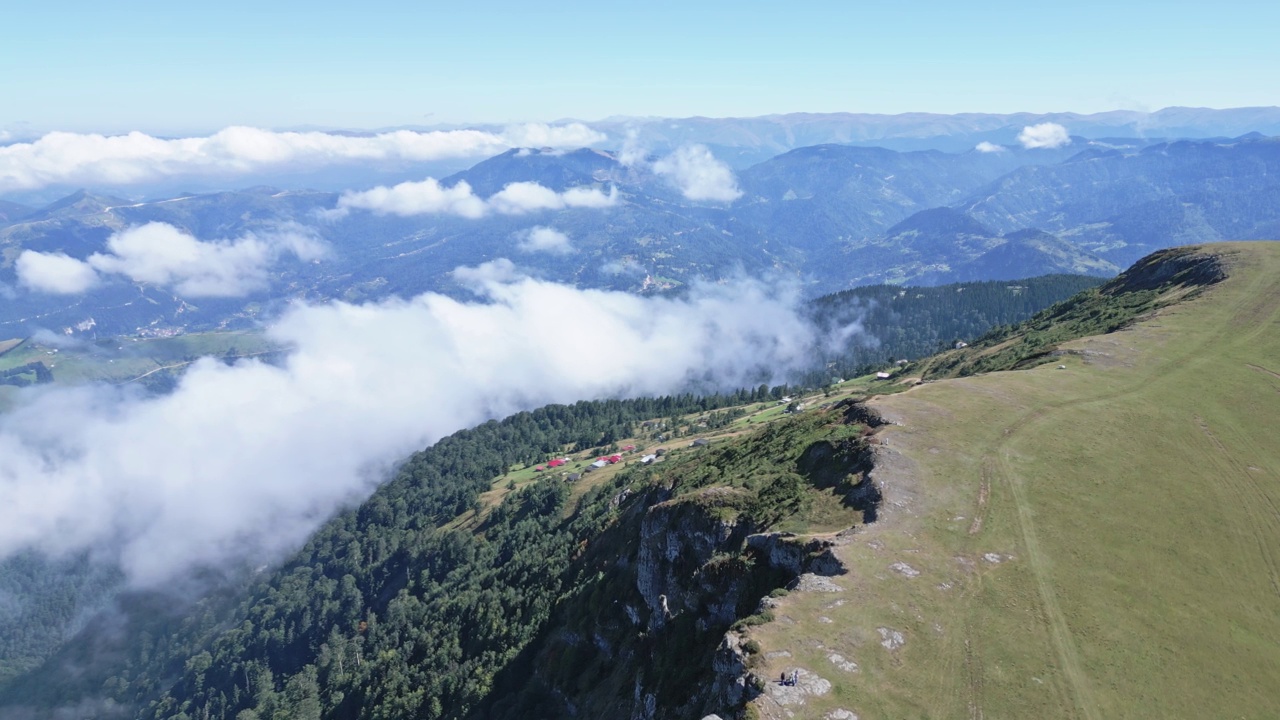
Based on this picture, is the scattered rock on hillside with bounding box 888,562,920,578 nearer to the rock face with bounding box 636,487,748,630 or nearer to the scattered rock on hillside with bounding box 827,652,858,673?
the scattered rock on hillside with bounding box 827,652,858,673

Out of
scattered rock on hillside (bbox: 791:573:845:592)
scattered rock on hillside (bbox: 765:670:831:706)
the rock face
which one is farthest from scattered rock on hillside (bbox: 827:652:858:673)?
the rock face

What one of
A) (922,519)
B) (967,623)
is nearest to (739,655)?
(967,623)

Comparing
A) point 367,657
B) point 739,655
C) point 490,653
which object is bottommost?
point 367,657

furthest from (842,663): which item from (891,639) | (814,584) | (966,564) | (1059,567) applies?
(1059,567)

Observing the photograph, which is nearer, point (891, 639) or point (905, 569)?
point (891, 639)

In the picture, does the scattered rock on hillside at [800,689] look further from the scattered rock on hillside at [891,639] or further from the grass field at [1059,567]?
the scattered rock on hillside at [891,639]

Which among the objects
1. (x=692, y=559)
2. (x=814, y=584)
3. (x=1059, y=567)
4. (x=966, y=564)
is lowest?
(x=692, y=559)

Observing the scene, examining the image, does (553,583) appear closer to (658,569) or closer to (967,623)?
(658,569)

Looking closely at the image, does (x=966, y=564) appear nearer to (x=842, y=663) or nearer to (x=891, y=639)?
(x=891, y=639)
